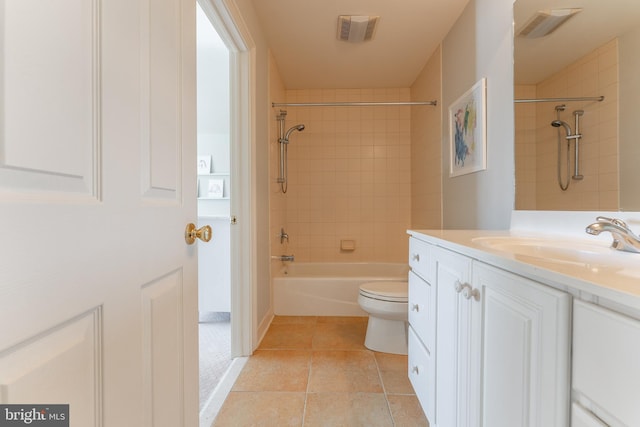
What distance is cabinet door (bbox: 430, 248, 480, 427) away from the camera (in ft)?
2.86

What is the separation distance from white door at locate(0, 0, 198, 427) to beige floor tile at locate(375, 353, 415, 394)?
3.88 feet

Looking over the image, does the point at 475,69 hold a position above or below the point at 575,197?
above

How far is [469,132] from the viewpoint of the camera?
1930 mm

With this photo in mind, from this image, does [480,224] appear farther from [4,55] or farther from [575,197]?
[4,55]

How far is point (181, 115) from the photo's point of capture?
842 millimetres

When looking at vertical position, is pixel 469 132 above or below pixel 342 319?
above

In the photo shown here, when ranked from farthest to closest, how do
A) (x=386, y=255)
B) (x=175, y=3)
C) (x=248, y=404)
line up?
(x=386, y=255), (x=248, y=404), (x=175, y=3)

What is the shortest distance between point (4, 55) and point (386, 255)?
336 cm

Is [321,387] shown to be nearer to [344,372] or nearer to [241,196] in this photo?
[344,372]

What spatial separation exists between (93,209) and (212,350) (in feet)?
6.23

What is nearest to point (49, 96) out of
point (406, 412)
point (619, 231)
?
point (619, 231)

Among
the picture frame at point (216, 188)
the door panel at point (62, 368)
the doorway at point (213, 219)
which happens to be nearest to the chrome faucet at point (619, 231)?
the door panel at point (62, 368)

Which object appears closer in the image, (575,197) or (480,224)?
(575,197)

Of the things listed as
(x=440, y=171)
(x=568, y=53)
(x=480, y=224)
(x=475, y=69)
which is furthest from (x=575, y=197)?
(x=440, y=171)
